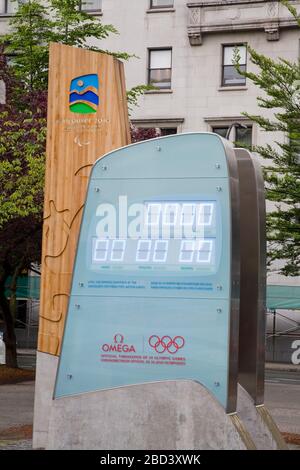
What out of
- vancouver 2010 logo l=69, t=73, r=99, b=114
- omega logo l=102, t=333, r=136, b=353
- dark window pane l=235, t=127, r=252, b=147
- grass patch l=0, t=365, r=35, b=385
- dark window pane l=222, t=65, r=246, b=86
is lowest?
grass patch l=0, t=365, r=35, b=385

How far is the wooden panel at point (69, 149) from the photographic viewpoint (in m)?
13.0

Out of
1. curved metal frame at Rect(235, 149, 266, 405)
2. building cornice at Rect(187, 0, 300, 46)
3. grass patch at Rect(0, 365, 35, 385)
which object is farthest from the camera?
building cornice at Rect(187, 0, 300, 46)

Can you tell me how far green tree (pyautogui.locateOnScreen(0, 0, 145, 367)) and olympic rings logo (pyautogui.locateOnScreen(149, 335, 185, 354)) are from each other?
9709 millimetres

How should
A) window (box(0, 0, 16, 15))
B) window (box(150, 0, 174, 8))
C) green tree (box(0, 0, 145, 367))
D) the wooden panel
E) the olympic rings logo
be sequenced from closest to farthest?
the olympic rings logo < the wooden panel < green tree (box(0, 0, 145, 367)) < window (box(150, 0, 174, 8)) < window (box(0, 0, 16, 15))

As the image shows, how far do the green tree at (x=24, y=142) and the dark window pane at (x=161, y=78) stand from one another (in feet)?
39.5

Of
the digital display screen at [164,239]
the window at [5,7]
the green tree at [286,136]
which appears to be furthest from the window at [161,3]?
the digital display screen at [164,239]

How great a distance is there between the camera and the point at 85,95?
1306cm

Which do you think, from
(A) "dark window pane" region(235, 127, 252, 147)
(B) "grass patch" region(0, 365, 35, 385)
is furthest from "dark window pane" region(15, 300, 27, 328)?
(B) "grass patch" region(0, 365, 35, 385)

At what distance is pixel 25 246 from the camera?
25031mm

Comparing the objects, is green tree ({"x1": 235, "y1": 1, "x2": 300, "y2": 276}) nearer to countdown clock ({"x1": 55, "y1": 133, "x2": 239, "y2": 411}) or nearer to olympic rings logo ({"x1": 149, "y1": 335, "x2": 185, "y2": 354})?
countdown clock ({"x1": 55, "y1": 133, "x2": 239, "y2": 411})

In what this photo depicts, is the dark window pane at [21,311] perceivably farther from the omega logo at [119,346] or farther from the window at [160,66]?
the omega logo at [119,346]

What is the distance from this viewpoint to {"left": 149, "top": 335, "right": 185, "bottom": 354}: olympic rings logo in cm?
1009
